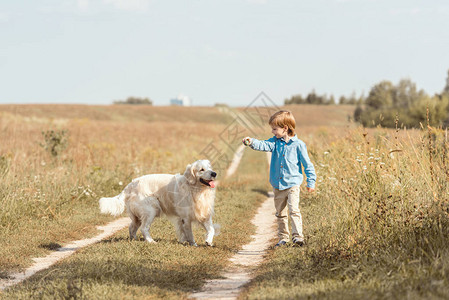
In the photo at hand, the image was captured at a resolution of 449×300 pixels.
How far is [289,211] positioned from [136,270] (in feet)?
9.25

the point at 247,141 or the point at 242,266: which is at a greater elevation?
the point at 247,141

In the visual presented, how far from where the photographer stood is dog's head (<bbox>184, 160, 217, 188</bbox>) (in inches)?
324

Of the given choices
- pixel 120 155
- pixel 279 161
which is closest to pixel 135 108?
pixel 120 155

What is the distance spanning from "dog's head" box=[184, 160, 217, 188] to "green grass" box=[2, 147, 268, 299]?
3.53 feet

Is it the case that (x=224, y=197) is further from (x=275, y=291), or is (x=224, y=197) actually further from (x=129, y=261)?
(x=275, y=291)

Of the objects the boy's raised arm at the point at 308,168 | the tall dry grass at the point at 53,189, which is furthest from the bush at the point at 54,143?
the boy's raised arm at the point at 308,168

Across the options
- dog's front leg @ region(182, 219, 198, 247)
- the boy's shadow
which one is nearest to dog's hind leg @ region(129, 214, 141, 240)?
dog's front leg @ region(182, 219, 198, 247)

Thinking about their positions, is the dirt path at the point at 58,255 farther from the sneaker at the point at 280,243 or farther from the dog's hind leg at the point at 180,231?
the sneaker at the point at 280,243

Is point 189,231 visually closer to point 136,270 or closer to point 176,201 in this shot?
point 176,201

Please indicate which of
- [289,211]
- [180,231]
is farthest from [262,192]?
[289,211]

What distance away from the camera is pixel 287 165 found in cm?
816

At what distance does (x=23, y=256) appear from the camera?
8.17m

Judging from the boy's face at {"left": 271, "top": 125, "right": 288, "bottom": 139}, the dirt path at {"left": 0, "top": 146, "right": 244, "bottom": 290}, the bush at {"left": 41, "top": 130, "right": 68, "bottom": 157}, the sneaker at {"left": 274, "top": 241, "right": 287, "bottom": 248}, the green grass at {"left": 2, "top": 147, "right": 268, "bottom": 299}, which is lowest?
the dirt path at {"left": 0, "top": 146, "right": 244, "bottom": 290}

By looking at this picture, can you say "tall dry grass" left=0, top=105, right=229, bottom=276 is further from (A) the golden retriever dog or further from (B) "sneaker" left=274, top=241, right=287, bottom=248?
(B) "sneaker" left=274, top=241, right=287, bottom=248
